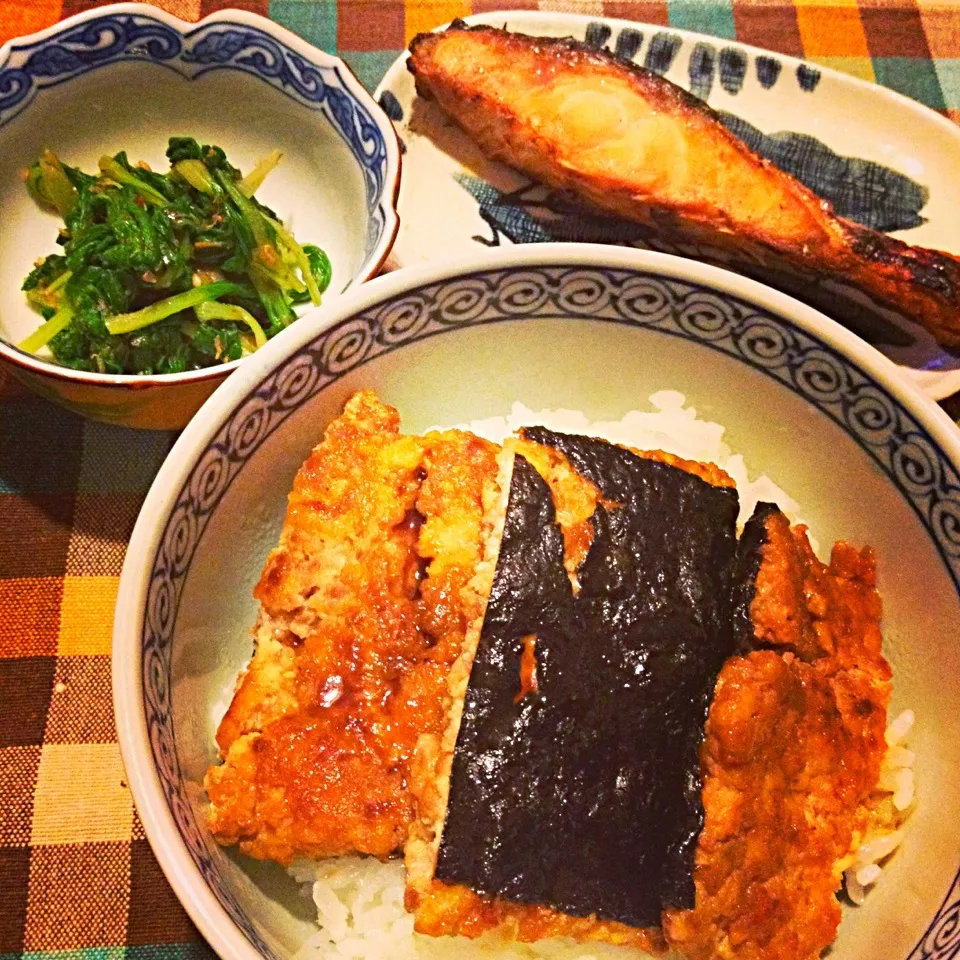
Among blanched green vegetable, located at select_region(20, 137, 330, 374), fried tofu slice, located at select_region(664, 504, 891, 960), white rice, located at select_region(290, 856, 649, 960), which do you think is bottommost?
white rice, located at select_region(290, 856, 649, 960)

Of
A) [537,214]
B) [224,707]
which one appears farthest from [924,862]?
[537,214]

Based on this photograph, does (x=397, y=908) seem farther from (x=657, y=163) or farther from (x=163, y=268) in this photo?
(x=657, y=163)

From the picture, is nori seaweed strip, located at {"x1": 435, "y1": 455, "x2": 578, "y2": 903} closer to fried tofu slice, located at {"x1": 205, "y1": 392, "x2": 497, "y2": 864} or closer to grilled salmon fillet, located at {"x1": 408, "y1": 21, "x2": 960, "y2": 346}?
fried tofu slice, located at {"x1": 205, "y1": 392, "x2": 497, "y2": 864}

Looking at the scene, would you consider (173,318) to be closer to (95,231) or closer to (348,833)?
(95,231)

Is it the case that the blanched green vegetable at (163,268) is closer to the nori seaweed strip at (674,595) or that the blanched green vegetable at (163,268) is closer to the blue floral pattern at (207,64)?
the blue floral pattern at (207,64)

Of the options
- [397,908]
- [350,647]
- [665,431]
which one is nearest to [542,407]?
[665,431]

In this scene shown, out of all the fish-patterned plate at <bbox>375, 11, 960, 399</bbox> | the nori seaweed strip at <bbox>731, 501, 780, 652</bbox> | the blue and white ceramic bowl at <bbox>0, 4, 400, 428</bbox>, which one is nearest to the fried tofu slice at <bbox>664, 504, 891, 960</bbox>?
the nori seaweed strip at <bbox>731, 501, 780, 652</bbox>
